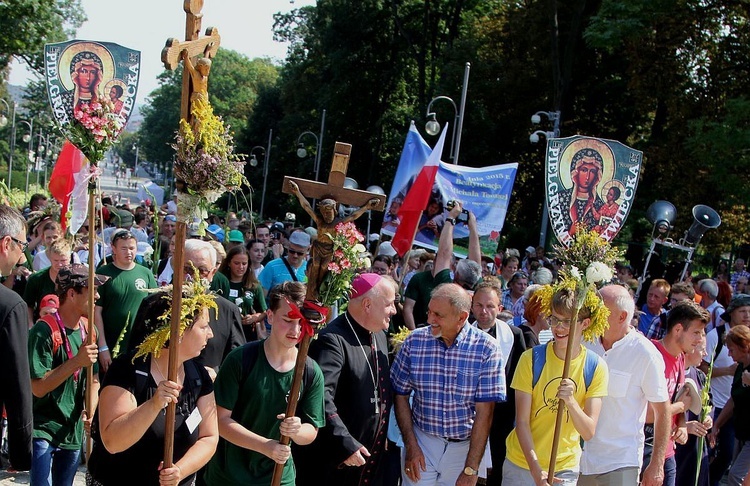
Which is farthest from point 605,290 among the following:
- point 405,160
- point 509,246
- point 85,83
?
point 509,246

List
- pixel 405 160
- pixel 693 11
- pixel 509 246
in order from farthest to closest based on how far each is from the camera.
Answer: pixel 509 246, pixel 693 11, pixel 405 160

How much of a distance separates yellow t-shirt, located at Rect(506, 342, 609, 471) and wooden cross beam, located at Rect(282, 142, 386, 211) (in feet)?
5.52

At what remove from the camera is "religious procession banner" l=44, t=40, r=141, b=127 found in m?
7.36

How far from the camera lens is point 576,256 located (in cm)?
512

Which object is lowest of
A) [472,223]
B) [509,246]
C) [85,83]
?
[509,246]

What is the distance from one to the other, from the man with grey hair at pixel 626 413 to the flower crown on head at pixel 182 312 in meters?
2.82

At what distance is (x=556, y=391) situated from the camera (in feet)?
17.2

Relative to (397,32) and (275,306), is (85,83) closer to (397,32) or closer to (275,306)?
(275,306)

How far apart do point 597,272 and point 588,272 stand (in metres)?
0.05

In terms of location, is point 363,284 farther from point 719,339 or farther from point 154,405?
point 719,339

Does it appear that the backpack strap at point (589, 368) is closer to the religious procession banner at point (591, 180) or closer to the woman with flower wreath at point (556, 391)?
the woman with flower wreath at point (556, 391)

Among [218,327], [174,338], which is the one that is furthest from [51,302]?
[174,338]

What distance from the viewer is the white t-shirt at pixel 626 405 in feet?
18.2

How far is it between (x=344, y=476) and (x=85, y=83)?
4252 mm
